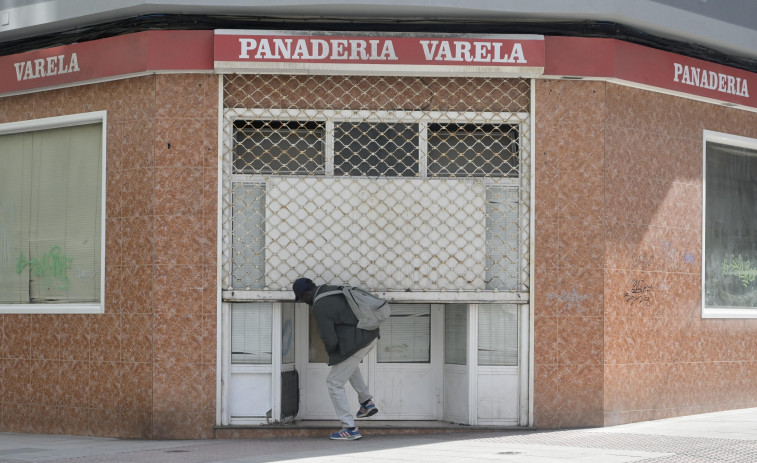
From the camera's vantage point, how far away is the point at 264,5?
36.0ft

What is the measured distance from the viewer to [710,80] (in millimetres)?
12422

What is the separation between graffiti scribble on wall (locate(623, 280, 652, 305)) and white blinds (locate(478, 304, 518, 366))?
1.29m

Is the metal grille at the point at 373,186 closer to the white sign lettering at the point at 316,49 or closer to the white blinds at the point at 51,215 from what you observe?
the white sign lettering at the point at 316,49

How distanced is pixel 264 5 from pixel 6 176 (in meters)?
4.02

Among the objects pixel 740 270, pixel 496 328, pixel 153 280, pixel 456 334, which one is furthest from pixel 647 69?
pixel 153 280

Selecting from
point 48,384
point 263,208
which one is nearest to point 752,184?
point 263,208

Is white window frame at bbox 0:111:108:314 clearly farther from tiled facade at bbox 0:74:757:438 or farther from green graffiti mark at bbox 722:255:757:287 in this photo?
green graffiti mark at bbox 722:255:757:287

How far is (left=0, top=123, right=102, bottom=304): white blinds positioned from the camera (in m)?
11.8

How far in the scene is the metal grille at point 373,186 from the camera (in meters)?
11.1

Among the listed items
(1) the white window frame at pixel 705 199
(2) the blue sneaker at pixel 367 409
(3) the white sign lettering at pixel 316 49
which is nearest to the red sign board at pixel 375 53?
(3) the white sign lettering at pixel 316 49

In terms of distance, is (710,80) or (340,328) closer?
(340,328)

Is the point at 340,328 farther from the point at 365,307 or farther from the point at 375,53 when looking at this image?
the point at 375,53

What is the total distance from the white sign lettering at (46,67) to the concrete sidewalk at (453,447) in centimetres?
403

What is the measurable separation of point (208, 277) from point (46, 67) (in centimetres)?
317
